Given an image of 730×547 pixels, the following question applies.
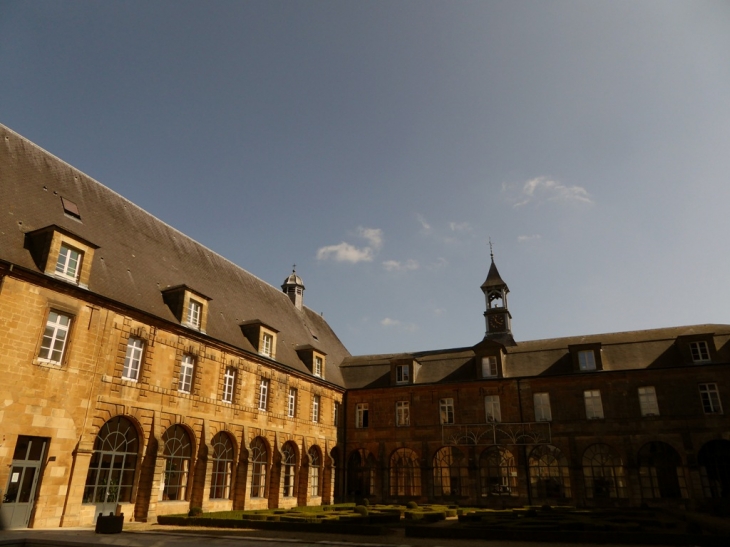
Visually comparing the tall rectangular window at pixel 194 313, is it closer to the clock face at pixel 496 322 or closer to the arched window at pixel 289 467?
the arched window at pixel 289 467

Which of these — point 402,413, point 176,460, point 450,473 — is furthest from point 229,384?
point 450,473

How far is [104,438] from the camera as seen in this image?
17.7m

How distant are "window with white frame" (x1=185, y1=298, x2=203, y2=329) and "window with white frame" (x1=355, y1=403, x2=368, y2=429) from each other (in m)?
14.3

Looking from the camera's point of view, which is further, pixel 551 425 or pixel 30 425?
pixel 551 425

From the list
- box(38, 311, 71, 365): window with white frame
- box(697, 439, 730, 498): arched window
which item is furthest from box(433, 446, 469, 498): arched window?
box(38, 311, 71, 365): window with white frame

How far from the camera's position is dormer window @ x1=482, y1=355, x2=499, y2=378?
100 ft

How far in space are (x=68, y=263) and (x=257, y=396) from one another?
431 inches

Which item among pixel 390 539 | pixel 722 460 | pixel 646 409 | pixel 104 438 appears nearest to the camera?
pixel 390 539

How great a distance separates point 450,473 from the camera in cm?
2948

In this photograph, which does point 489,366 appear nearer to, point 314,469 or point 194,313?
point 314,469

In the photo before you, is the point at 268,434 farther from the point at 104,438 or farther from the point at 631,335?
the point at 631,335

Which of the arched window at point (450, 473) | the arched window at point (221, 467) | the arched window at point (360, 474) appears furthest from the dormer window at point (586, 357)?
the arched window at point (221, 467)

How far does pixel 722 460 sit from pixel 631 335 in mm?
7969

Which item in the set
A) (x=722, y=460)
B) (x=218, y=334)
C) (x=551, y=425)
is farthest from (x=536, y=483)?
(x=218, y=334)
